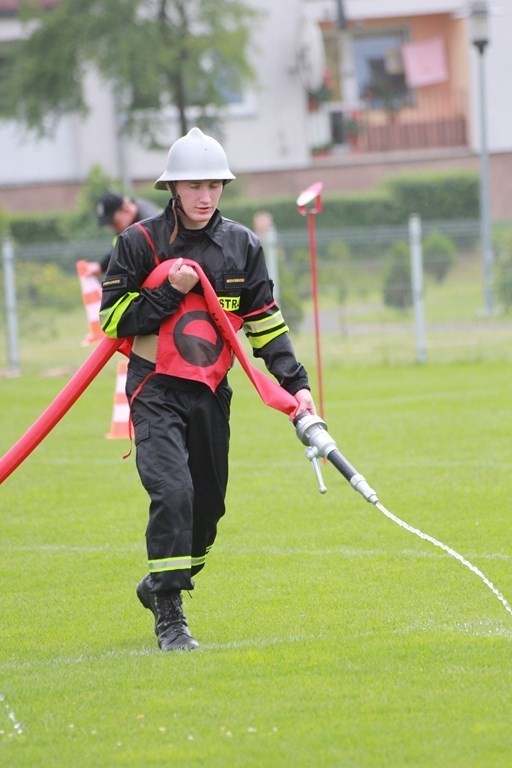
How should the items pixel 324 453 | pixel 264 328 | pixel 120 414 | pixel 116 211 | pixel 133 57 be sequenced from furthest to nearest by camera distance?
pixel 133 57 → pixel 120 414 → pixel 116 211 → pixel 264 328 → pixel 324 453

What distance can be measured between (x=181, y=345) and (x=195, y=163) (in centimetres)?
77

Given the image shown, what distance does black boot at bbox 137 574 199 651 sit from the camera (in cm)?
639

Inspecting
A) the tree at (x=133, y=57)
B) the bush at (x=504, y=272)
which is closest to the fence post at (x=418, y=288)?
the bush at (x=504, y=272)

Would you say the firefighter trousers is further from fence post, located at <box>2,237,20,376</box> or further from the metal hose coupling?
fence post, located at <box>2,237,20,376</box>

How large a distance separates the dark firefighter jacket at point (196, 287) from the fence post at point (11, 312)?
1478 cm

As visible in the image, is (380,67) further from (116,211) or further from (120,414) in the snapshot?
(116,211)

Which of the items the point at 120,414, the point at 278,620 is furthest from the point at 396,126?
the point at 278,620

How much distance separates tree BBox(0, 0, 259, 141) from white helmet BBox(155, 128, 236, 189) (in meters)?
19.4

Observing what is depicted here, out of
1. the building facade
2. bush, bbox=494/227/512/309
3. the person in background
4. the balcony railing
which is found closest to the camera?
the person in background

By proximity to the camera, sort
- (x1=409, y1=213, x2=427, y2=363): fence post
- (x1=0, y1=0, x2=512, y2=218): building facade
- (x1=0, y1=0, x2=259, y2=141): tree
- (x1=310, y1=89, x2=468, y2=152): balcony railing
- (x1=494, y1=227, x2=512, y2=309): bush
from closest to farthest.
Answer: (x1=409, y1=213, x2=427, y2=363): fence post
(x1=494, y1=227, x2=512, y2=309): bush
(x1=0, y1=0, x2=259, y2=141): tree
(x1=0, y1=0, x2=512, y2=218): building facade
(x1=310, y1=89, x2=468, y2=152): balcony railing

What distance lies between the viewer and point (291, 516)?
9820 millimetres

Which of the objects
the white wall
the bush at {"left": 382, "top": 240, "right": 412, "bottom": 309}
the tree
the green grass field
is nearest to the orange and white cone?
the green grass field

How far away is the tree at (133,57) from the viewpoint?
1001 inches

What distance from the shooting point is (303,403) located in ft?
21.3
